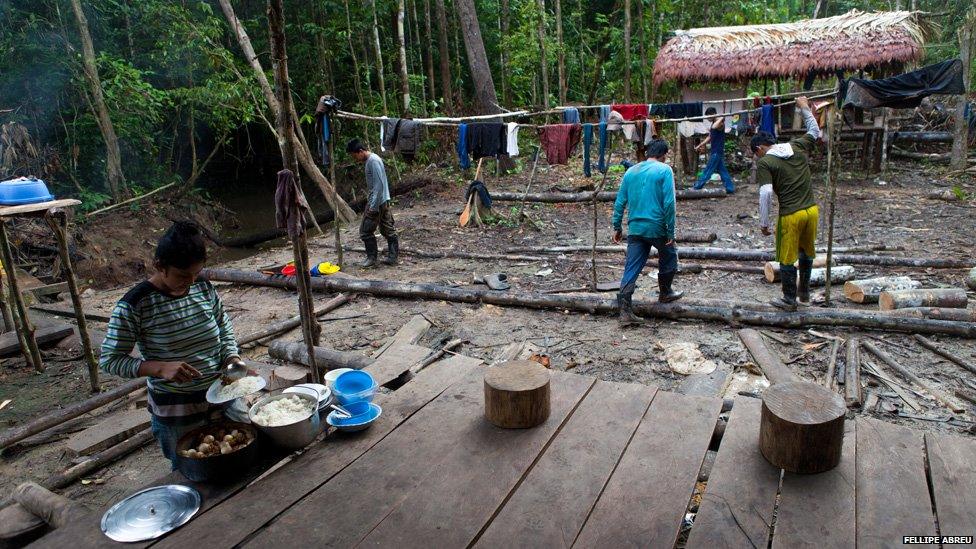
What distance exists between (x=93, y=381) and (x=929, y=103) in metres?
22.9

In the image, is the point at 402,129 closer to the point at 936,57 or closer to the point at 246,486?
the point at 246,486

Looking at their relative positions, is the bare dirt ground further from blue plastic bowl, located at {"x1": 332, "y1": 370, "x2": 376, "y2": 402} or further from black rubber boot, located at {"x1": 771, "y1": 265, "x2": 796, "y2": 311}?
blue plastic bowl, located at {"x1": 332, "y1": 370, "x2": 376, "y2": 402}

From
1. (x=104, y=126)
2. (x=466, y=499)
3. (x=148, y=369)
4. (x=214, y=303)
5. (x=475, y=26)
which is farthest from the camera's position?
(x=475, y=26)

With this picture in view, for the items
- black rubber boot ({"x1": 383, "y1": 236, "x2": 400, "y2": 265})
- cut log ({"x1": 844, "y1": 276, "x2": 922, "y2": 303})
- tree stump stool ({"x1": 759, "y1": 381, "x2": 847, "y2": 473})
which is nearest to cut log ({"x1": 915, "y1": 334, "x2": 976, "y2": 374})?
cut log ({"x1": 844, "y1": 276, "x2": 922, "y2": 303})

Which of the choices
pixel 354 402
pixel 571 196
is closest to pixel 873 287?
pixel 354 402

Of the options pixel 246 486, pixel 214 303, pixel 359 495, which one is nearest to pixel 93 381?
pixel 214 303

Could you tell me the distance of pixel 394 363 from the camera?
4574mm

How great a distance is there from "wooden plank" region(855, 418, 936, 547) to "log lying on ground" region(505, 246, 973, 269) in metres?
5.73

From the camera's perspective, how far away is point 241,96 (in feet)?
45.0

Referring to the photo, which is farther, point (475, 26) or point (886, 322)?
point (475, 26)

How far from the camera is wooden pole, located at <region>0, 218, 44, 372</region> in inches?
231

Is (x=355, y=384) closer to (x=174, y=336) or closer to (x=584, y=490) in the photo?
(x=174, y=336)

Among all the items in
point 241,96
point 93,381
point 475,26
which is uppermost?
point 475,26

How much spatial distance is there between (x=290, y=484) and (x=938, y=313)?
6.51 metres
